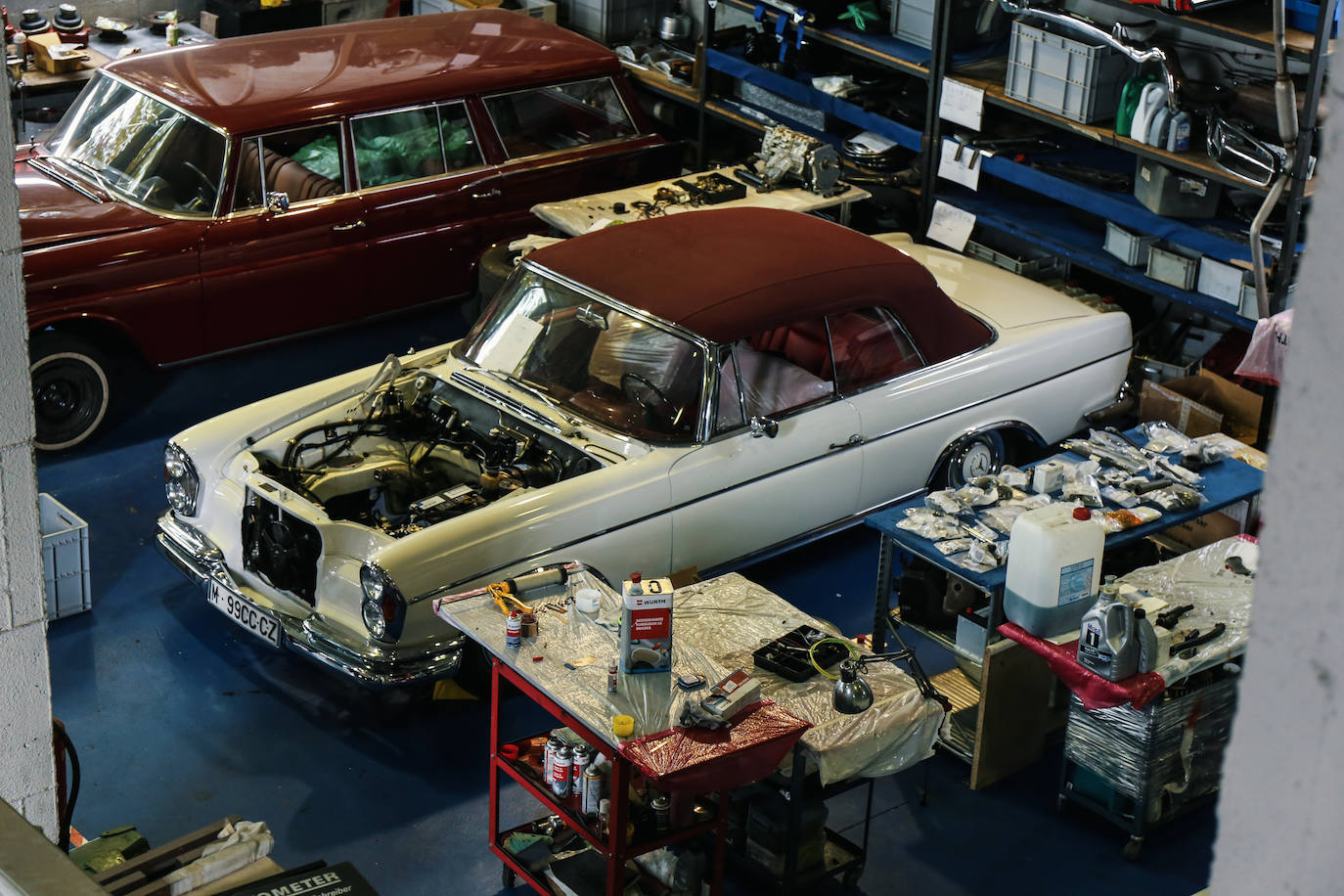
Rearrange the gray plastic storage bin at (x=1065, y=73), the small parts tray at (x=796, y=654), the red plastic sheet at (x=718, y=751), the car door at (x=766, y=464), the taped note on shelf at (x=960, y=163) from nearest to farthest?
1. the red plastic sheet at (x=718, y=751)
2. the small parts tray at (x=796, y=654)
3. the car door at (x=766, y=464)
4. the gray plastic storage bin at (x=1065, y=73)
5. the taped note on shelf at (x=960, y=163)

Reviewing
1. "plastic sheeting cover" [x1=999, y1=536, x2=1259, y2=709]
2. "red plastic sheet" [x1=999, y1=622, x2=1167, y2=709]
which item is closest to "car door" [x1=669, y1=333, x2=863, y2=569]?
"plastic sheeting cover" [x1=999, y1=536, x2=1259, y2=709]

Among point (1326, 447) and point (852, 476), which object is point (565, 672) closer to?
point (852, 476)

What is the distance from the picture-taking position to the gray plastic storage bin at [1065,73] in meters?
7.70

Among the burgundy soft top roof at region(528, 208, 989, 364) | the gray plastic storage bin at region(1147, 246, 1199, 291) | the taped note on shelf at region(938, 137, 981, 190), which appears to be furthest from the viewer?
the taped note on shelf at region(938, 137, 981, 190)

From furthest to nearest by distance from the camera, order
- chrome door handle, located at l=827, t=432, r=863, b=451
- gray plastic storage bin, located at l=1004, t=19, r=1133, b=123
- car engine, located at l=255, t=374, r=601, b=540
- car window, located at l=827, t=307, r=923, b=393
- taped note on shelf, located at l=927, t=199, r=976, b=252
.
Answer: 1. taped note on shelf, located at l=927, t=199, r=976, b=252
2. gray plastic storage bin, located at l=1004, t=19, r=1133, b=123
3. car window, located at l=827, t=307, r=923, b=393
4. chrome door handle, located at l=827, t=432, r=863, b=451
5. car engine, located at l=255, t=374, r=601, b=540

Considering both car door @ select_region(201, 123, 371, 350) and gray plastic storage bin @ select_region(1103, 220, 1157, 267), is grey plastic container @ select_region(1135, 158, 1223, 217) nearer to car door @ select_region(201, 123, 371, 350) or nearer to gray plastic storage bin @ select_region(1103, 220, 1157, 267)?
gray plastic storage bin @ select_region(1103, 220, 1157, 267)

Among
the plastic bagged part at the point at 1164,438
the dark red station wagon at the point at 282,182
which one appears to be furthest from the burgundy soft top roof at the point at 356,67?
the plastic bagged part at the point at 1164,438

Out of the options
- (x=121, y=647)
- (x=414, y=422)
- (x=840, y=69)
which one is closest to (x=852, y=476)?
(x=414, y=422)

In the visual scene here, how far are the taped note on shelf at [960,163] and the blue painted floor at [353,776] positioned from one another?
2.64m

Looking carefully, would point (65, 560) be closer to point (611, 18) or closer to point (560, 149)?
point (560, 149)

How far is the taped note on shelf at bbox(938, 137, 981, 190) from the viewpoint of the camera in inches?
328

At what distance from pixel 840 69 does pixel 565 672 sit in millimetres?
5877

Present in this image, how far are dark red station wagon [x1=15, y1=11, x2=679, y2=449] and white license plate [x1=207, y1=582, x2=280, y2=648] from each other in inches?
87.0

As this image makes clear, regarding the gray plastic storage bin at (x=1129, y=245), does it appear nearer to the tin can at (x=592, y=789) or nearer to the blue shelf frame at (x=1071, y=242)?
the blue shelf frame at (x=1071, y=242)
